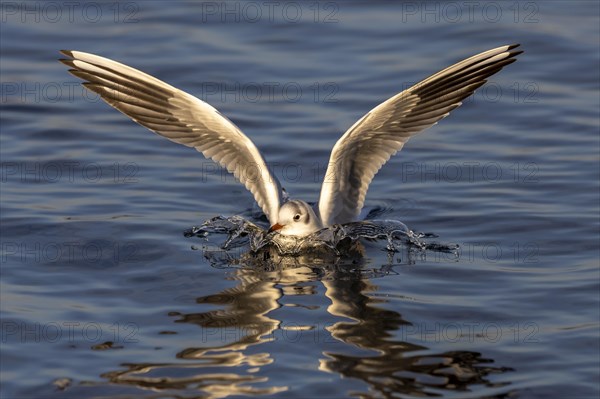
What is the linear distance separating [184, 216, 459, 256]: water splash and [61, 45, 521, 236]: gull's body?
0.13 meters

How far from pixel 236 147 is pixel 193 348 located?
3.55m

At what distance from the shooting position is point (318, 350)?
9.60 m

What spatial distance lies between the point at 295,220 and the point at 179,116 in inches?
66.5

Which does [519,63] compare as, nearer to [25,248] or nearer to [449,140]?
[449,140]

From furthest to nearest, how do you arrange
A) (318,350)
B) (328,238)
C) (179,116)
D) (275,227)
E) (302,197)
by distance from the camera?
1. (302,197)
2. (179,116)
3. (328,238)
4. (275,227)
5. (318,350)

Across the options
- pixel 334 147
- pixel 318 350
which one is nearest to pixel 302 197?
pixel 334 147

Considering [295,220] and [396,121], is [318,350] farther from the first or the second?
[396,121]

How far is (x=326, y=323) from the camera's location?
10195 mm

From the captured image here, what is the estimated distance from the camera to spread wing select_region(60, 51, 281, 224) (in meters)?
12.6

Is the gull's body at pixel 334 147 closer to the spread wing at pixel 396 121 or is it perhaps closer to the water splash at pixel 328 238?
the spread wing at pixel 396 121

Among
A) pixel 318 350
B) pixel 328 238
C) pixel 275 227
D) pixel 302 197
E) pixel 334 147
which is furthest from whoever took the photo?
pixel 302 197

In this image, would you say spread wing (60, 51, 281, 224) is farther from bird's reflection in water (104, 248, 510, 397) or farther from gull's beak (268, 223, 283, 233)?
bird's reflection in water (104, 248, 510, 397)

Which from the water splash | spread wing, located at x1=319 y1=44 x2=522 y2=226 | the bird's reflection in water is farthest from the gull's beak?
the bird's reflection in water

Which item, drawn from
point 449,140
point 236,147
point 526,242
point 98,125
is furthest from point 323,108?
point 526,242
